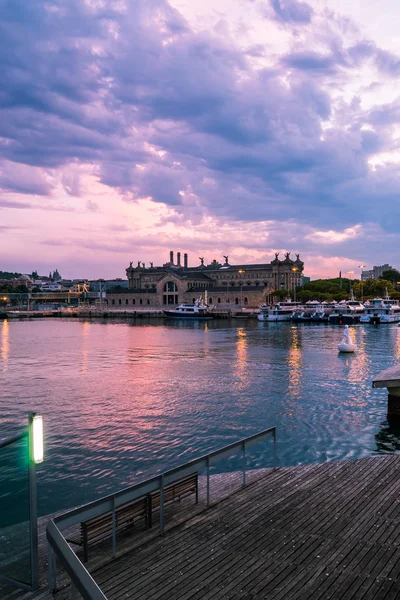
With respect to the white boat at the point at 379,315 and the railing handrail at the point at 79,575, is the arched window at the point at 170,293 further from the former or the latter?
the railing handrail at the point at 79,575

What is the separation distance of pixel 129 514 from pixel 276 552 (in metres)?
2.96

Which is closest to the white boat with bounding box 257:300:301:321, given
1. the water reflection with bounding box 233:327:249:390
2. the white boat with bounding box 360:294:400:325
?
the white boat with bounding box 360:294:400:325

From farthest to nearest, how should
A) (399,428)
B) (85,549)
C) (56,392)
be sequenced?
1. (56,392)
2. (399,428)
3. (85,549)

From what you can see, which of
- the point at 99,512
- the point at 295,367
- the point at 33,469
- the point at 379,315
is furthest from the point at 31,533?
the point at 379,315

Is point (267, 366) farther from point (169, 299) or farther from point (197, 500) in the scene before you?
point (169, 299)

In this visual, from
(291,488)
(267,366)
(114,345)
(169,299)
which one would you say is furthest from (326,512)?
(169,299)

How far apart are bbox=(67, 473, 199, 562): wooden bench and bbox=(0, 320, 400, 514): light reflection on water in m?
6.50

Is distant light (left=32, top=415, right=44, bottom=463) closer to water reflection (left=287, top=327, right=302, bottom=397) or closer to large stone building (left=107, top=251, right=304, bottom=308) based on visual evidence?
water reflection (left=287, top=327, right=302, bottom=397)

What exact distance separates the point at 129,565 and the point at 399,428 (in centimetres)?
1914

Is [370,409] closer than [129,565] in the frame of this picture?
No

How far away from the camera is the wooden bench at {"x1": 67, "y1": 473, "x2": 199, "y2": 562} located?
30.2ft

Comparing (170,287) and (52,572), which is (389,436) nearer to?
(52,572)

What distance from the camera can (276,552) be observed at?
30.2ft

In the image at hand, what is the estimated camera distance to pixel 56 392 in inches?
1368
